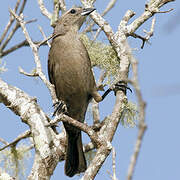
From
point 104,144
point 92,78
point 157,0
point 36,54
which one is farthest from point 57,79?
point 104,144

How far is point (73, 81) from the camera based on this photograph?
4344 millimetres

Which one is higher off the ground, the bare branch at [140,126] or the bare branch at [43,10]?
the bare branch at [43,10]

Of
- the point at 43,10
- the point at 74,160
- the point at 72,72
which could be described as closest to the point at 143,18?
the point at 72,72

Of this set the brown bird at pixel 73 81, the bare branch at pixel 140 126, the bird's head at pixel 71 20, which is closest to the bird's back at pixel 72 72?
the brown bird at pixel 73 81

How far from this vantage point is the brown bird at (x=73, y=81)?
432 cm

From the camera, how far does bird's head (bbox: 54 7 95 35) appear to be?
4.83 metres

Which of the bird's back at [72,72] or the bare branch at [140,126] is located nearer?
the bare branch at [140,126]

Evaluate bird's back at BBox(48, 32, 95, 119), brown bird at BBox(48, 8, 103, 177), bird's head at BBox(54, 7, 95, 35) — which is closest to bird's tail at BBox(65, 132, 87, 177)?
brown bird at BBox(48, 8, 103, 177)

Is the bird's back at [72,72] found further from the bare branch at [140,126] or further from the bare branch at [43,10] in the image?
the bare branch at [140,126]

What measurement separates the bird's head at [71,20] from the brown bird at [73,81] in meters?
→ 0.16

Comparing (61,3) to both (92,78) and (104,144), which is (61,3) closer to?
(92,78)

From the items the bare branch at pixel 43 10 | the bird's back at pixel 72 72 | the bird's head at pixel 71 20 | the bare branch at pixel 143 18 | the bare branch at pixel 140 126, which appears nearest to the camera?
the bare branch at pixel 140 126

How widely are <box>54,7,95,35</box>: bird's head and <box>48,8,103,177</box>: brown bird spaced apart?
0.16m

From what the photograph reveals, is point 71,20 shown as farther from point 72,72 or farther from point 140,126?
point 140,126
